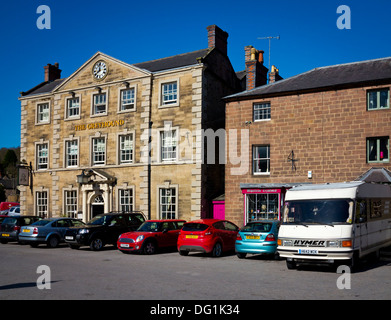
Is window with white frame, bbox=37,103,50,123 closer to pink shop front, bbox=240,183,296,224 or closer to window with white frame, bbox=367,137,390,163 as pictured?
pink shop front, bbox=240,183,296,224

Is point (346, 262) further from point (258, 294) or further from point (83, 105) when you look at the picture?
point (83, 105)

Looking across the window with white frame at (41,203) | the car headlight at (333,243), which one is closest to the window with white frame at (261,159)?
the car headlight at (333,243)

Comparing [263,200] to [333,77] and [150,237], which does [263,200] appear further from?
[150,237]

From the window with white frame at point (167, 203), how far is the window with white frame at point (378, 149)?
11081mm

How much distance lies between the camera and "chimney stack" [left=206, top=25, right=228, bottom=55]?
28.1 m

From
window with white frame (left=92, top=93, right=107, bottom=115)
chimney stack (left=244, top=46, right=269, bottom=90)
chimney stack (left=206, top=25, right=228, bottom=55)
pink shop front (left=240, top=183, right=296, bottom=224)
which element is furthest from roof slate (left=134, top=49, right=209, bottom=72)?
pink shop front (left=240, top=183, right=296, bottom=224)

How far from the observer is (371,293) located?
9.16 meters

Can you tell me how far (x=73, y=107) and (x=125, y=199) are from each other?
8.12m

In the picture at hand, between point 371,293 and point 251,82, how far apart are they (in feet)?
61.2

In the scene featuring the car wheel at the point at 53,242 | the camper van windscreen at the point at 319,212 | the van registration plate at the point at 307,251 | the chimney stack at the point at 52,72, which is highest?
the chimney stack at the point at 52,72

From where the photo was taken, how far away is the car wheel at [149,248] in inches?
Answer: 698

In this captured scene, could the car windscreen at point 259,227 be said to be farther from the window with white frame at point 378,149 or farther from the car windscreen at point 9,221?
the car windscreen at point 9,221

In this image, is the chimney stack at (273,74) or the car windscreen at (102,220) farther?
the chimney stack at (273,74)
